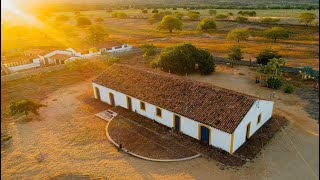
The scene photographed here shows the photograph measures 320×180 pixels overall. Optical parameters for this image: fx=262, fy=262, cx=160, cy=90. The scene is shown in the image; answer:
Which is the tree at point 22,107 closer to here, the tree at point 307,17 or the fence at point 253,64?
the fence at point 253,64

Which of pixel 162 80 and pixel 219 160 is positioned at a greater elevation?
pixel 162 80

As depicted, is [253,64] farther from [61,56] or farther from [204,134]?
[61,56]

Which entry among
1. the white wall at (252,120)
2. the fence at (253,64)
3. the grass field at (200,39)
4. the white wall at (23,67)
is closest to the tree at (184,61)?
the fence at (253,64)

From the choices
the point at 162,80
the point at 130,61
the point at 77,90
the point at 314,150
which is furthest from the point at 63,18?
the point at 314,150

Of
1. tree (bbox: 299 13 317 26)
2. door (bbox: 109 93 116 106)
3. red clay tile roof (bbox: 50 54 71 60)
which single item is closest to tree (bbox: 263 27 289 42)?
tree (bbox: 299 13 317 26)

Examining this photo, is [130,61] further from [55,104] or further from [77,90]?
[55,104]

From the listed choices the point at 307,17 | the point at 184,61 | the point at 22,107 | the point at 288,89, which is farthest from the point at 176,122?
the point at 307,17
